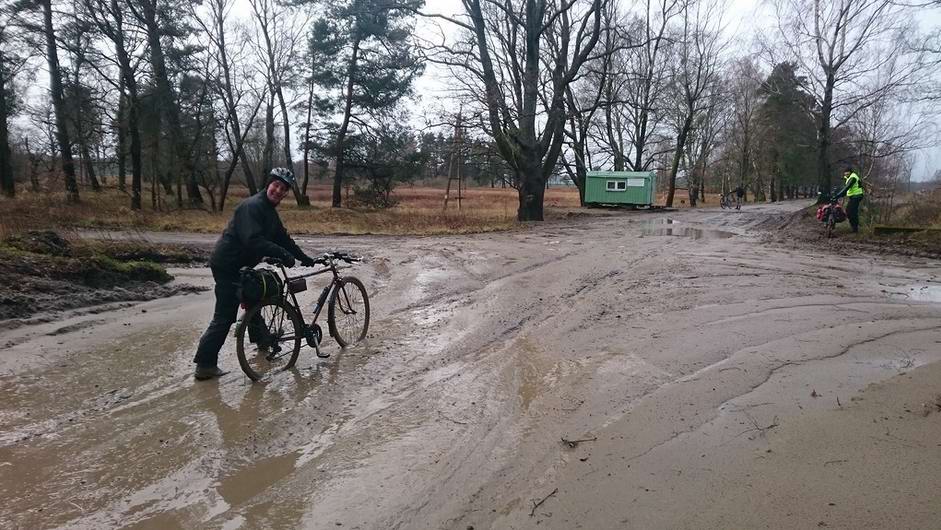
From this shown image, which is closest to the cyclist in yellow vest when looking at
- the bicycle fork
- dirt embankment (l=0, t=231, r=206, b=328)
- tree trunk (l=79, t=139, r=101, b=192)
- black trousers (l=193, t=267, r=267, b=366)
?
the bicycle fork

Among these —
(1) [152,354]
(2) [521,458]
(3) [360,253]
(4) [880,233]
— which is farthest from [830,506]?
(4) [880,233]

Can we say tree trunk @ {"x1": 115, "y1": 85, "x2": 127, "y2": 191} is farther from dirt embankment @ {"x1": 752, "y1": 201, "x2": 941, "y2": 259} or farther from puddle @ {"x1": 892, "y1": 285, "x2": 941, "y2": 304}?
puddle @ {"x1": 892, "y1": 285, "x2": 941, "y2": 304}

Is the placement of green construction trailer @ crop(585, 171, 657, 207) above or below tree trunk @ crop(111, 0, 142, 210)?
below

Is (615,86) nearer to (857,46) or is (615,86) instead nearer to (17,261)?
(857,46)

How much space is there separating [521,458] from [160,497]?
215 centimetres

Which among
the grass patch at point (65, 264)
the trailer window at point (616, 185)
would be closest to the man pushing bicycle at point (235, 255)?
the grass patch at point (65, 264)

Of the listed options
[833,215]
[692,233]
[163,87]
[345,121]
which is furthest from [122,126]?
[833,215]

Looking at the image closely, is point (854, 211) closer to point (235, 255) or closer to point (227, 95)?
point (235, 255)

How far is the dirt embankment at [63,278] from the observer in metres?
6.57

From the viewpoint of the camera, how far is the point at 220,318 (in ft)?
16.4

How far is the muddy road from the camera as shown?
9.88ft

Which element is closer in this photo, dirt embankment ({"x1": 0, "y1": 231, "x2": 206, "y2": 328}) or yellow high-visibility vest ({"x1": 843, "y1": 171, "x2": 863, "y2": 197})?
dirt embankment ({"x1": 0, "y1": 231, "x2": 206, "y2": 328})

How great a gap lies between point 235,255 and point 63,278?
14.2ft

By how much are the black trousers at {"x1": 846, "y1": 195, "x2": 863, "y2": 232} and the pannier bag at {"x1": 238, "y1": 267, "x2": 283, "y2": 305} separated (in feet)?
48.1
